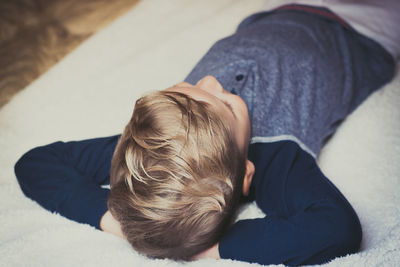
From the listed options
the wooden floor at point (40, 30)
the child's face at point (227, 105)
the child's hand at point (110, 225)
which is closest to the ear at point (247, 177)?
the child's face at point (227, 105)

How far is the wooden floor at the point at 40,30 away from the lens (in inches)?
48.7

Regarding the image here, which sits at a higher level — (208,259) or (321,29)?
(321,29)

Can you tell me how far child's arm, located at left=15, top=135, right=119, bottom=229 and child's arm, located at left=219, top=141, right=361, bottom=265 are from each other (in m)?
0.26

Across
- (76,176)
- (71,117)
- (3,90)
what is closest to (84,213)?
(76,176)

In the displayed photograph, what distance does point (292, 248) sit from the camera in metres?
0.60

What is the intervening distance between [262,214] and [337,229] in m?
0.17

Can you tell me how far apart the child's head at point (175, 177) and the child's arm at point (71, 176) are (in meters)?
0.12

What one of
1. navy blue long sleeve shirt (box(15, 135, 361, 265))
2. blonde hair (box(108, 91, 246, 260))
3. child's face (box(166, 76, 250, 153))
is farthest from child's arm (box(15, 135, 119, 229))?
child's face (box(166, 76, 250, 153))

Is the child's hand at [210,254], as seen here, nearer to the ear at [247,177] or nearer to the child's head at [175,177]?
the child's head at [175,177]

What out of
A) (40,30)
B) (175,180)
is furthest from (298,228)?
(40,30)

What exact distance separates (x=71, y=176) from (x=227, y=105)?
34cm

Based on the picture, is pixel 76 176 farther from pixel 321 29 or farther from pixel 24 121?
pixel 321 29

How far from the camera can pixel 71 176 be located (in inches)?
29.3

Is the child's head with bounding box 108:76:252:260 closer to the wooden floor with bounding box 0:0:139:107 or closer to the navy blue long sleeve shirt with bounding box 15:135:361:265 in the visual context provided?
Answer: the navy blue long sleeve shirt with bounding box 15:135:361:265
